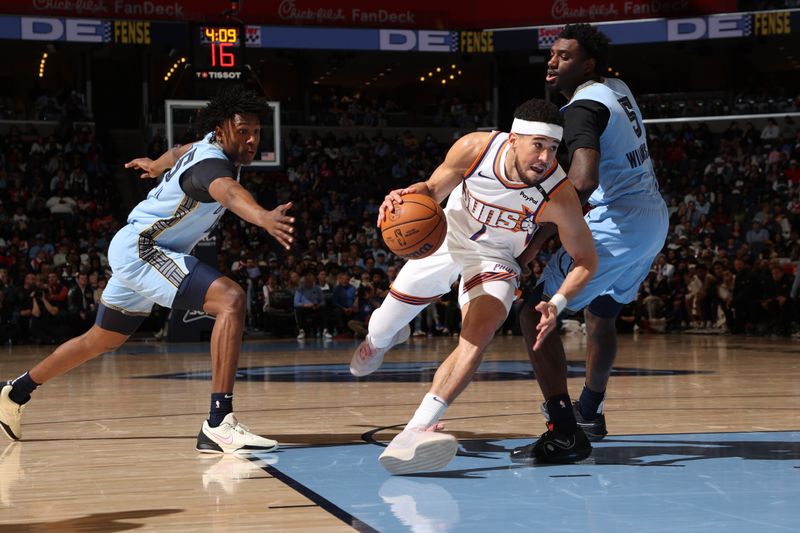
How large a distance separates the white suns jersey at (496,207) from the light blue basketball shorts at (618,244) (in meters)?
0.36

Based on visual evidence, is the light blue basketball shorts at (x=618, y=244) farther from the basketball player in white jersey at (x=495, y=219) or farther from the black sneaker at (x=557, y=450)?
the black sneaker at (x=557, y=450)

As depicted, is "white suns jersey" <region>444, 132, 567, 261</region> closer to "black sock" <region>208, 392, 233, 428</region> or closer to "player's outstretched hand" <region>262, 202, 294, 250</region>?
"player's outstretched hand" <region>262, 202, 294, 250</region>

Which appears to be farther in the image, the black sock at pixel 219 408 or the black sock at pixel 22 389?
the black sock at pixel 22 389

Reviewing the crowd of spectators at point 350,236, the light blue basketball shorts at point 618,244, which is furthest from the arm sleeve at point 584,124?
the crowd of spectators at point 350,236

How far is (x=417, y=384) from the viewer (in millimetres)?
8406

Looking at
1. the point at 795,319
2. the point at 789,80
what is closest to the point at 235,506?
the point at 795,319

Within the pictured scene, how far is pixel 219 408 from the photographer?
16.7ft

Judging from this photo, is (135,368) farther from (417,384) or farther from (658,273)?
(658,273)

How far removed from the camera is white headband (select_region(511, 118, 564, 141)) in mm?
4504

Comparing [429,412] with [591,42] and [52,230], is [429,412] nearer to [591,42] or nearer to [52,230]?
[591,42]

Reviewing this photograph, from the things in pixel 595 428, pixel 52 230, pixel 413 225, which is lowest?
pixel 595 428

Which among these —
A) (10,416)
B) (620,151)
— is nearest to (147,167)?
(10,416)

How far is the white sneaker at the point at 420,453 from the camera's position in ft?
13.6

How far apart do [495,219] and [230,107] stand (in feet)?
4.91
